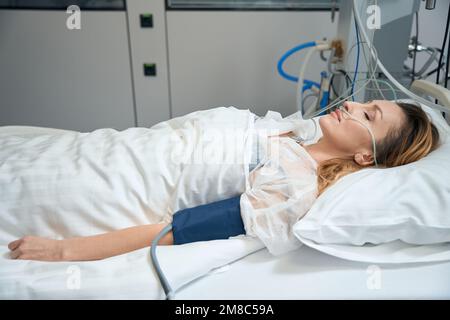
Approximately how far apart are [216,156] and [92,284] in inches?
19.0

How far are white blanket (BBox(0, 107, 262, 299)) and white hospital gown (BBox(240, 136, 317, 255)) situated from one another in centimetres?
5

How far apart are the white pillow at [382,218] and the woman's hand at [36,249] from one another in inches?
24.8

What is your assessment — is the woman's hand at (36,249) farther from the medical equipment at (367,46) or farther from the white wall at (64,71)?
the white wall at (64,71)

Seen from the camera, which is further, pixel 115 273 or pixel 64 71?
pixel 64 71

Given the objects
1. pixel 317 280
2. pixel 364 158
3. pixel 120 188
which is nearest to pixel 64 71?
pixel 120 188

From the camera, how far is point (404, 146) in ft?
3.96

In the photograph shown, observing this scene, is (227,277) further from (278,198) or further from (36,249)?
(36,249)

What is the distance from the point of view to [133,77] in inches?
101

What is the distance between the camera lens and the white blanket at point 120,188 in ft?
3.03

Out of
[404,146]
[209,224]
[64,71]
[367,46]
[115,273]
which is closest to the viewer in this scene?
[115,273]

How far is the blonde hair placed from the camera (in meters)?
1.19

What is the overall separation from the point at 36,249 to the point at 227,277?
507 millimetres
